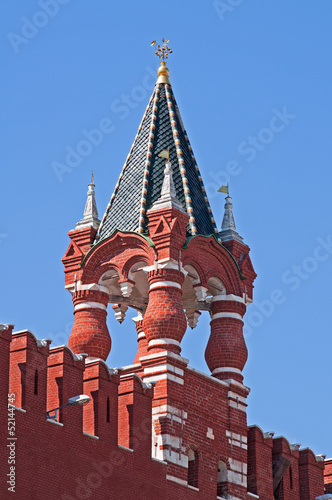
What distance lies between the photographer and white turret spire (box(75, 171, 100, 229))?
156 feet

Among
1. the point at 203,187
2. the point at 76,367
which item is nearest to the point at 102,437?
the point at 76,367

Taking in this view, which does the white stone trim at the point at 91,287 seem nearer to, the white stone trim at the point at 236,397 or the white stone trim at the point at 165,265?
the white stone trim at the point at 165,265

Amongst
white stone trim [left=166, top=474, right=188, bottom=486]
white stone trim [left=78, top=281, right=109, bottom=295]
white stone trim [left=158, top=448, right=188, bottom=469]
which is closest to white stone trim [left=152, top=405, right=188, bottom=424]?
white stone trim [left=158, top=448, right=188, bottom=469]

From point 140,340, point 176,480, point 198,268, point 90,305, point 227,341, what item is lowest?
point 176,480

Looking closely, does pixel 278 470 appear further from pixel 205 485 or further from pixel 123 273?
pixel 123 273

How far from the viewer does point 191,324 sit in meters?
48.5

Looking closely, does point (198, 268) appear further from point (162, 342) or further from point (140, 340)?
point (140, 340)

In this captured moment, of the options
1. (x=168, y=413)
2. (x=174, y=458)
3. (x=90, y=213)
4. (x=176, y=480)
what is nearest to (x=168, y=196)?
(x=90, y=213)

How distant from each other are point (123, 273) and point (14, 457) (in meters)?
10.8

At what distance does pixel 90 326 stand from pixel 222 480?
6.63m

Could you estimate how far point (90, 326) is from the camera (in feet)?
150

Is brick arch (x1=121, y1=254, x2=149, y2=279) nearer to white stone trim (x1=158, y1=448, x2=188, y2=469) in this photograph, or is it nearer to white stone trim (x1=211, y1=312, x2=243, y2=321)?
white stone trim (x1=211, y1=312, x2=243, y2=321)

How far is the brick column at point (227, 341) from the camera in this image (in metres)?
45.6

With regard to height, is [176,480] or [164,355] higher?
[164,355]
